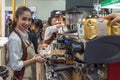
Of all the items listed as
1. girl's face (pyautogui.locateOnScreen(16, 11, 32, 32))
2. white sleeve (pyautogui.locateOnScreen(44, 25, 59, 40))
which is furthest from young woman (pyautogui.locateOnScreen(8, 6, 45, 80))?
white sleeve (pyautogui.locateOnScreen(44, 25, 59, 40))

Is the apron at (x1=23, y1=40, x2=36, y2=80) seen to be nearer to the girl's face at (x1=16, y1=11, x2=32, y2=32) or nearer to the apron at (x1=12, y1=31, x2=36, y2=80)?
the apron at (x1=12, y1=31, x2=36, y2=80)

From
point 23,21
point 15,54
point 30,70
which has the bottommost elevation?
point 30,70

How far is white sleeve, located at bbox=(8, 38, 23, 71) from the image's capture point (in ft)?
7.65

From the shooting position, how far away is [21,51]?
2389 millimetres

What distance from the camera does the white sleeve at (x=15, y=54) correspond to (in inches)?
91.8

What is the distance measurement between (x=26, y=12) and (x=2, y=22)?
951mm

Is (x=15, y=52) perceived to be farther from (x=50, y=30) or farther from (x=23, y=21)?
(x=50, y=30)

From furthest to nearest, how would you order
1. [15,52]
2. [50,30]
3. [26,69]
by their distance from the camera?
[50,30], [26,69], [15,52]

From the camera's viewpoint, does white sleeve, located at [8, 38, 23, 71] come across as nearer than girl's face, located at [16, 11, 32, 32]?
Yes

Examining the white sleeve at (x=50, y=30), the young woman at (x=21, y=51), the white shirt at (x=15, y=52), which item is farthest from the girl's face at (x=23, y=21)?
the white sleeve at (x=50, y=30)

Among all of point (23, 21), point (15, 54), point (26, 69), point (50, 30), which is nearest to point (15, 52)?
point (15, 54)

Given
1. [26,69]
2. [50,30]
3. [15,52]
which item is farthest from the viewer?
[50,30]

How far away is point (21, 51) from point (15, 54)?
0.25 feet

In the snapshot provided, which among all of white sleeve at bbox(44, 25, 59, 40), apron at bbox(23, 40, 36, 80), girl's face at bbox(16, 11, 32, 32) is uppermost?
girl's face at bbox(16, 11, 32, 32)
